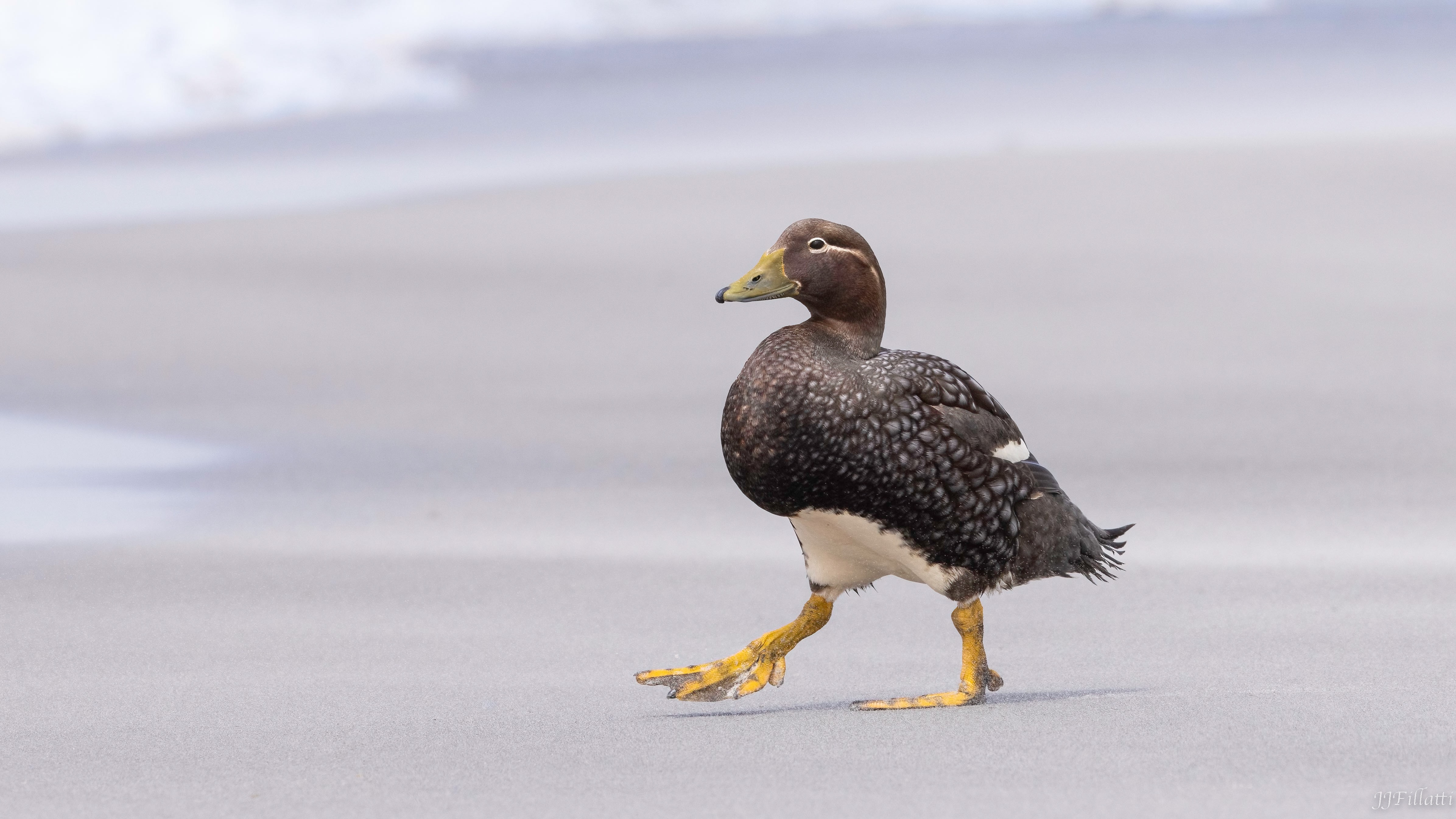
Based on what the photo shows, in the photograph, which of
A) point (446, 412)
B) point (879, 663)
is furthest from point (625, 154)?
point (879, 663)

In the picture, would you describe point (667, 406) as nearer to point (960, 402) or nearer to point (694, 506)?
point (694, 506)

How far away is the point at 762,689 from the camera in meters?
5.77

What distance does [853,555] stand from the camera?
5301 millimetres

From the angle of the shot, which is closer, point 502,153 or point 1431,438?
point 1431,438

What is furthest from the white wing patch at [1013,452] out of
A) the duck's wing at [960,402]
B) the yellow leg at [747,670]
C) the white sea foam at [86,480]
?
the white sea foam at [86,480]

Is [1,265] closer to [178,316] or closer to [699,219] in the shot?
[178,316]

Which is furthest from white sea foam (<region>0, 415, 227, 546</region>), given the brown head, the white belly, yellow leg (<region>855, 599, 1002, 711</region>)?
yellow leg (<region>855, 599, 1002, 711</region>)

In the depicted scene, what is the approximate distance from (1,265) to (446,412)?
361 centimetres

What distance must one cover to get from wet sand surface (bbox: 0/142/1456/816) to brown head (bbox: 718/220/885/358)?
1.00 meters

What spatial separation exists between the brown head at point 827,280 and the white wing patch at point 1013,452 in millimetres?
403

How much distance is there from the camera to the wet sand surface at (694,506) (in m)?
4.82

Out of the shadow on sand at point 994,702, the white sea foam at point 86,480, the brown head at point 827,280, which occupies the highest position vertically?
the white sea foam at point 86,480

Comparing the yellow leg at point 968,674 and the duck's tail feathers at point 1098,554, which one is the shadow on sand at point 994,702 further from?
the duck's tail feathers at point 1098,554
